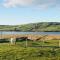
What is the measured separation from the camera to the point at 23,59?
121ft

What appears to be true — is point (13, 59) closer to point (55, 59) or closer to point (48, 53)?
point (55, 59)

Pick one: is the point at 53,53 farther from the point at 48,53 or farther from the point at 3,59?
the point at 3,59

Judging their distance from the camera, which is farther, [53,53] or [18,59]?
[53,53]

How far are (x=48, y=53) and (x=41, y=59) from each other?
25.0 ft

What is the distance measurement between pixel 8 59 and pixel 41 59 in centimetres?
540

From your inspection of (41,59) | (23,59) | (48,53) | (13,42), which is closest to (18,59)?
(23,59)

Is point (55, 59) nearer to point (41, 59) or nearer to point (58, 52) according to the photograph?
point (41, 59)

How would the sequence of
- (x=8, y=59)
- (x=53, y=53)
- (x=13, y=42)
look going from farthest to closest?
1. (x=13, y=42)
2. (x=53, y=53)
3. (x=8, y=59)

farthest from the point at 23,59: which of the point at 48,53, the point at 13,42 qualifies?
the point at 13,42

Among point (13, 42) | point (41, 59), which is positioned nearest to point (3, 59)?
point (41, 59)

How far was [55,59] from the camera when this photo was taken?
123 feet

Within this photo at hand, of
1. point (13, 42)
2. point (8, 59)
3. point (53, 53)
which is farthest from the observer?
point (13, 42)

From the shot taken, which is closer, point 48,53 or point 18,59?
point 18,59

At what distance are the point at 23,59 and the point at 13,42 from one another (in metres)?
26.5
